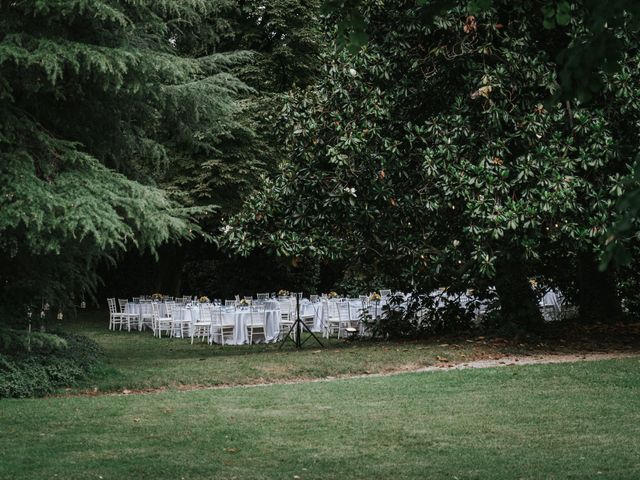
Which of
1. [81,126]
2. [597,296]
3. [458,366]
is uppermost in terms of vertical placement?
[81,126]

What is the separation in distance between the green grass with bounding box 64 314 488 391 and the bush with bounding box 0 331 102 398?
284 millimetres

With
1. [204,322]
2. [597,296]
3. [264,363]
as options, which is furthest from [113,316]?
[597,296]

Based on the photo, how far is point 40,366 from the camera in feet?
40.0

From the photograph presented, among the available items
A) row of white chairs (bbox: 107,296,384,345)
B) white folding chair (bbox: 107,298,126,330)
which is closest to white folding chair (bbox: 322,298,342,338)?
row of white chairs (bbox: 107,296,384,345)

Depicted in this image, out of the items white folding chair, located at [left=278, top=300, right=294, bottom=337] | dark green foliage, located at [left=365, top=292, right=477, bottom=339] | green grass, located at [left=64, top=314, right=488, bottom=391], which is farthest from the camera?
white folding chair, located at [left=278, top=300, right=294, bottom=337]

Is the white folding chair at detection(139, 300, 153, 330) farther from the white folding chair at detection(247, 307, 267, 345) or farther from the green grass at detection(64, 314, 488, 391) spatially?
the green grass at detection(64, 314, 488, 391)

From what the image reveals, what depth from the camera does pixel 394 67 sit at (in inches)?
603

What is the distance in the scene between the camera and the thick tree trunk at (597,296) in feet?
59.4

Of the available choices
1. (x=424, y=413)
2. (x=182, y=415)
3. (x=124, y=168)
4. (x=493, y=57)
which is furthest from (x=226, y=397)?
(x=493, y=57)

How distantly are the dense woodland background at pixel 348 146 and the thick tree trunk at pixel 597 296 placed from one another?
0.68 metres

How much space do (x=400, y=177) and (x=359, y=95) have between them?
1.63m

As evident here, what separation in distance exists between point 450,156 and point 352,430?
6.81 meters

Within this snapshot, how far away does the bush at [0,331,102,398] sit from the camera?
11523 millimetres

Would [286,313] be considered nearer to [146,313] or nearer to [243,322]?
[243,322]
